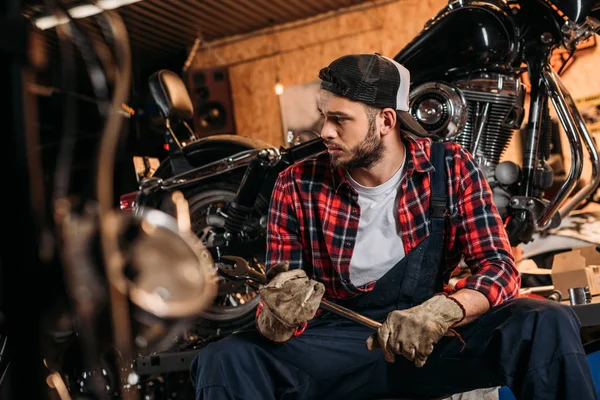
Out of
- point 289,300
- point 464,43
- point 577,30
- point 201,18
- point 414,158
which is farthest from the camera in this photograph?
point 201,18

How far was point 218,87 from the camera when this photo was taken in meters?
7.96

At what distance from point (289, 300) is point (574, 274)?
4.72 ft

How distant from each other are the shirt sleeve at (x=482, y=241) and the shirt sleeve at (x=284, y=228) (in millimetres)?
451

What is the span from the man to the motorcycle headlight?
952 millimetres

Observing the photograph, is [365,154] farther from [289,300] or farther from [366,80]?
[289,300]

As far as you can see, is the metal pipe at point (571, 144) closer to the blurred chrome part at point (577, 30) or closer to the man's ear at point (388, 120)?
the blurred chrome part at point (577, 30)

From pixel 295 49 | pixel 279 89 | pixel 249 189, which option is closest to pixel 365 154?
pixel 249 189

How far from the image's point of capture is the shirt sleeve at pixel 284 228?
1.96 metres

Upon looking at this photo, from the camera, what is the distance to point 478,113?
302cm

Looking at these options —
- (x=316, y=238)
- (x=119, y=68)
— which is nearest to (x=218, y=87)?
(x=316, y=238)

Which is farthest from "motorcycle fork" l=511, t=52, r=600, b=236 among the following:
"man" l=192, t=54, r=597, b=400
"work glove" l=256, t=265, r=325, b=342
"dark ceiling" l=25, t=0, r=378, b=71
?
"dark ceiling" l=25, t=0, r=378, b=71

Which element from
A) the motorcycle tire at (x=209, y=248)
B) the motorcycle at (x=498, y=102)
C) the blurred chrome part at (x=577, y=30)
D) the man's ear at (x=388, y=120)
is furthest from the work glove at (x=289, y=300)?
the blurred chrome part at (x=577, y=30)

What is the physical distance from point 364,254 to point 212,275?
5.20 ft

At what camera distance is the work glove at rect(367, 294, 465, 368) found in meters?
1.49
